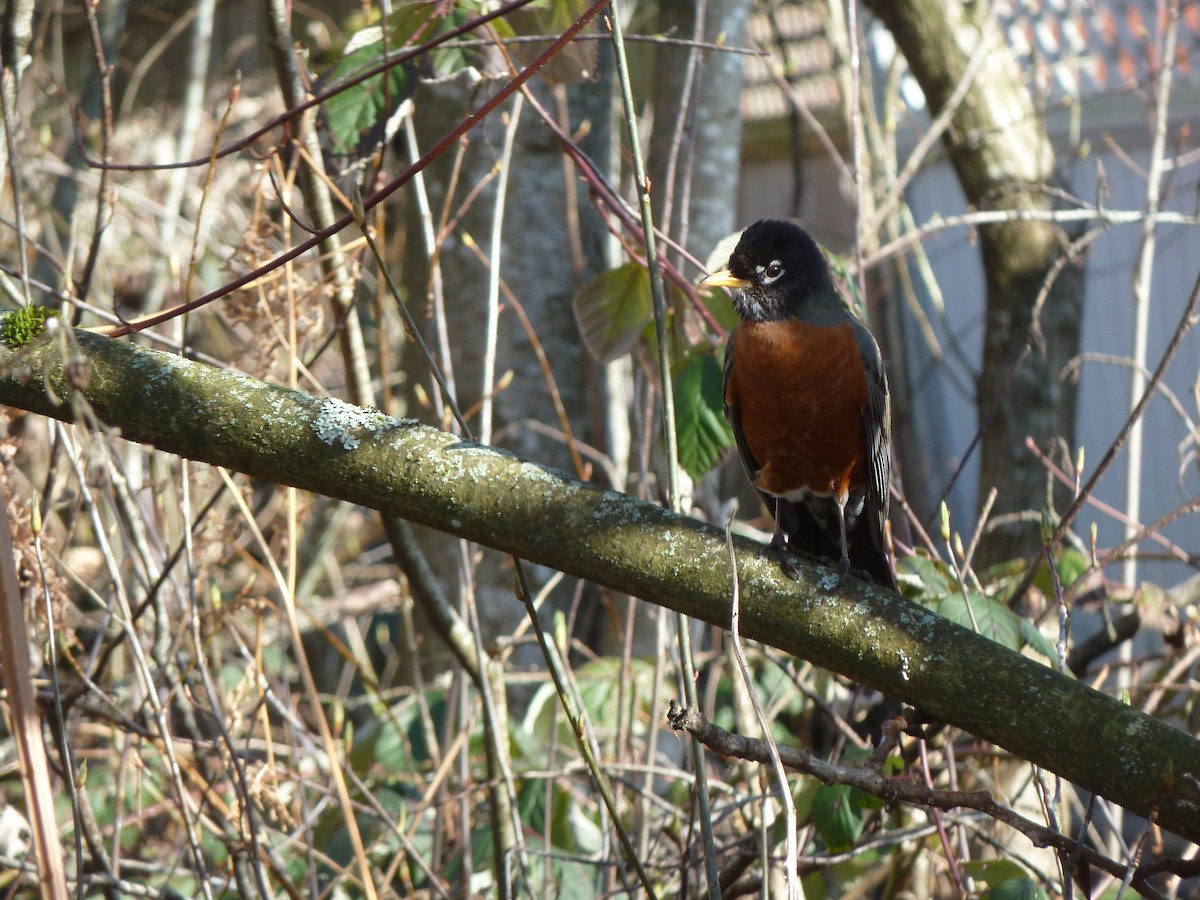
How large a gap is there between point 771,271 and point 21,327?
1.90m

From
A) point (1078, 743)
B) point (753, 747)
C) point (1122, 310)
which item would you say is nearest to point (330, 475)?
point (753, 747)

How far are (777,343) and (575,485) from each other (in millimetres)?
1368

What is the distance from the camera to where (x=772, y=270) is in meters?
2.96

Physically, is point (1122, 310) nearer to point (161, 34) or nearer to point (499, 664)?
point (499, 664)

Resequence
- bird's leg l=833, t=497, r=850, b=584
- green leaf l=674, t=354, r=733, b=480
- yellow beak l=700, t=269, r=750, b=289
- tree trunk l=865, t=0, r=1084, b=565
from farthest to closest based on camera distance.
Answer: tree trunk l=865, t=0, r=1084, b=565 → bird's leg l=833, t=497, r=850, b=584 → yellow beak l=700, t=269, r=750, b=289 → green leaf l=674, t=354, r=733, b=480

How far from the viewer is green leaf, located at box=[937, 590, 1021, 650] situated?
7.13 feet

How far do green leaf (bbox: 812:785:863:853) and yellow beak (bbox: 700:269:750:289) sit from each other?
4.01ft

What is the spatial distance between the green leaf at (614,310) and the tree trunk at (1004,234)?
259 centimetres

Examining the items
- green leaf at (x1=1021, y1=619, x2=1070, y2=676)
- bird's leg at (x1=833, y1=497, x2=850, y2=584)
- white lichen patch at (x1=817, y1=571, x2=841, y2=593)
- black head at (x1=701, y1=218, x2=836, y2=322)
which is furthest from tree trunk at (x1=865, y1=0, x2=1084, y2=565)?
white lichen patch at (x1=817, y1=571, x2=841, y2=593)

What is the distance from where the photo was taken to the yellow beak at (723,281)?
8.83 feet

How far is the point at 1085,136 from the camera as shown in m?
6.84

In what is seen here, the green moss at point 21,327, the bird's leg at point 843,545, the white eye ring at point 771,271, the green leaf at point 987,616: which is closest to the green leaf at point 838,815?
the green leaf at point 987,616

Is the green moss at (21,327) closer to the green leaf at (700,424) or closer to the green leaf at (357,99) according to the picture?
the green leaf at (357,99)

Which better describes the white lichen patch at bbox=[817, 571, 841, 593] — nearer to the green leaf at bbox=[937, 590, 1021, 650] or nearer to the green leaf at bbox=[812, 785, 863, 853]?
the green leaf at bbox=[937, 590, 1021, 650]
